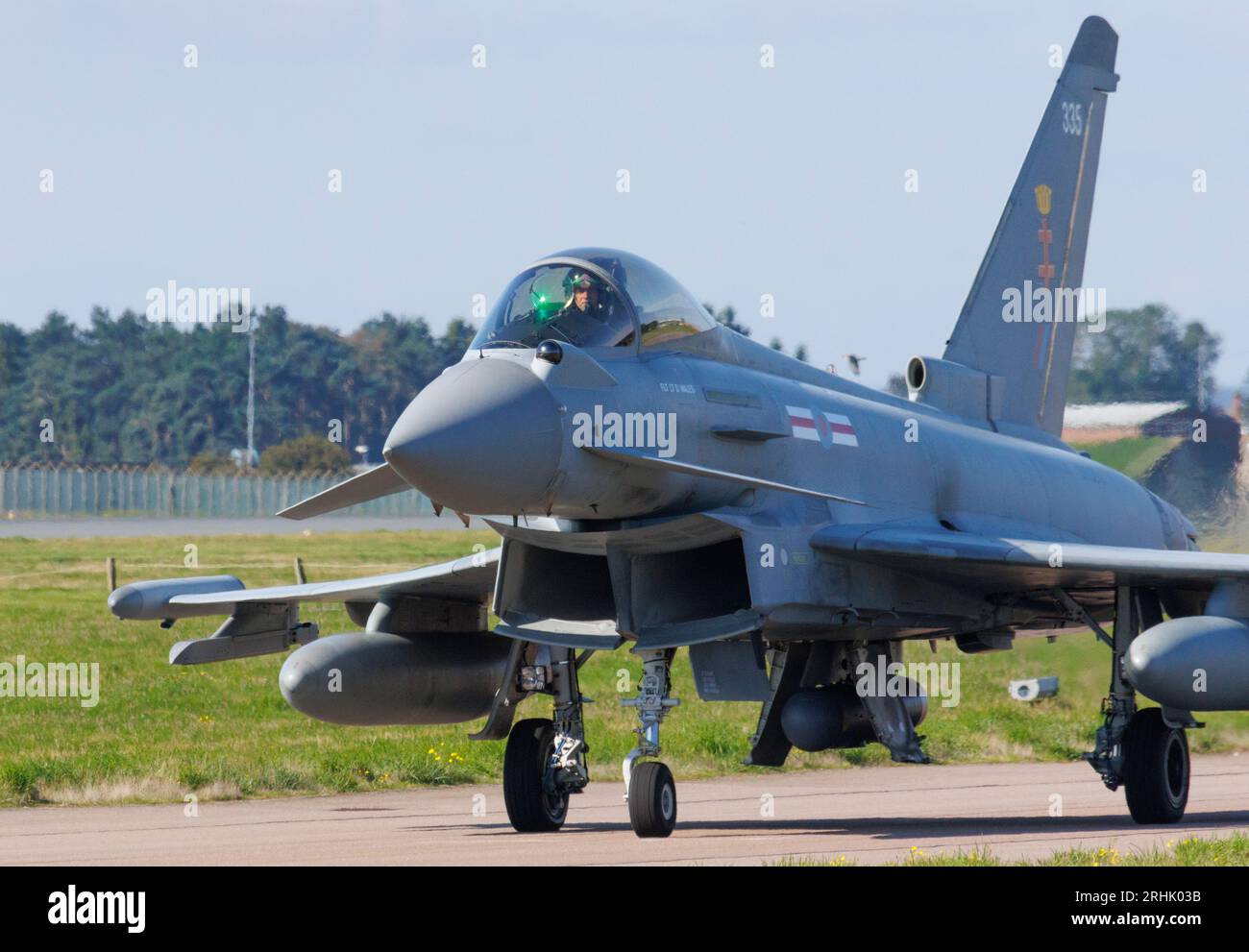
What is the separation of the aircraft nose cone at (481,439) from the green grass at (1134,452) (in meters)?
17.3

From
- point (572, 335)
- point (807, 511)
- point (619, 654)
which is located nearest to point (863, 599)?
point (807, 511)

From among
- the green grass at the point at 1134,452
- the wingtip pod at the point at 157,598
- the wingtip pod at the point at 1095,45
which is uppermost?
the wingtip pod at the point at 1095,45

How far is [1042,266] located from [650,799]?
809 centimetres

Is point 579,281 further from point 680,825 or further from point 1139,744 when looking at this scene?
point 1139,744

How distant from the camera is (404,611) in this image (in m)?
15.1

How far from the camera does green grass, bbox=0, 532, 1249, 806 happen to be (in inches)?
679

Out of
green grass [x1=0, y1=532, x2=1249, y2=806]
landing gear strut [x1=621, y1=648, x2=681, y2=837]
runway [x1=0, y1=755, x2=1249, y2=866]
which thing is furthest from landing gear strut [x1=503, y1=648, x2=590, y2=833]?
green grass [x1=0, y1=532, x2=1249, y2=806]

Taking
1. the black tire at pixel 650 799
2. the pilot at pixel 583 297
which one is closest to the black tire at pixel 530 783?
the black tire at pixel 650 799

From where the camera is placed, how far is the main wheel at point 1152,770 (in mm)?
13719

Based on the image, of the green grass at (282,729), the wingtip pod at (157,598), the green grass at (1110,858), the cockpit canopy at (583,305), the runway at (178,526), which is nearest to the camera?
the green grass at (1110,858)

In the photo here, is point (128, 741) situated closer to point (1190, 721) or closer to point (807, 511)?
point (807, 511)

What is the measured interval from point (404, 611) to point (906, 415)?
14.0 feet

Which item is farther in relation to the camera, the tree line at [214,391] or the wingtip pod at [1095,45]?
the tree line at [214,391]

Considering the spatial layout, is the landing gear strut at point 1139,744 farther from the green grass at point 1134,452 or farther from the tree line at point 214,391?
the tree line at point 214,391
